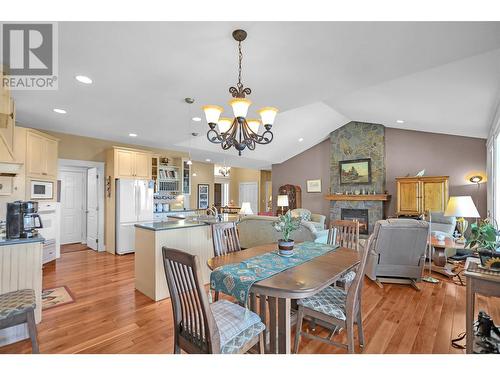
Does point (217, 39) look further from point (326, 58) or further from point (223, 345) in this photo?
point (223, 345)

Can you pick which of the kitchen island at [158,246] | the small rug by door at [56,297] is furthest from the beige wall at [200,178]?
the small rug by door at [56,297]

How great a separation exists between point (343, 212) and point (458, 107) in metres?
4.46

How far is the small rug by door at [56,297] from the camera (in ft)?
9.28

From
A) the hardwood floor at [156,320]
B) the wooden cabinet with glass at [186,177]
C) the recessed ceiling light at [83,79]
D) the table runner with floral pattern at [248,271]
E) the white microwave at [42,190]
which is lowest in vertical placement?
the hardwood floor at [156,320]

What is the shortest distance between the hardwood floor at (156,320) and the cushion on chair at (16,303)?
1.56 ft

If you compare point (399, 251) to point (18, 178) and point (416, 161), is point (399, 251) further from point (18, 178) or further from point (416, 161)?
point (18, 178)

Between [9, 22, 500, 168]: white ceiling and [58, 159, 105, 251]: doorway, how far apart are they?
129 centimetres

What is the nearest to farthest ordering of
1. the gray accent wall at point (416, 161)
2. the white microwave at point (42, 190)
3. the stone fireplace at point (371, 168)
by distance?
the white microwave at point (42, 190)
the gray accent wall at point (416, 161)
the stone fireplace at point (371, 168)

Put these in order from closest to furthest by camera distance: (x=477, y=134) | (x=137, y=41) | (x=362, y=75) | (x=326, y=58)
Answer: (x=137, y=41) → (x=326, y=58) → (x=362, y=75) → (x=477, y=134)

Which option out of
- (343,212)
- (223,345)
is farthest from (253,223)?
(343,212)

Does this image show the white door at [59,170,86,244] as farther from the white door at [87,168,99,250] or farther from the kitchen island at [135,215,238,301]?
the kitchen island at [135,215,238,301]

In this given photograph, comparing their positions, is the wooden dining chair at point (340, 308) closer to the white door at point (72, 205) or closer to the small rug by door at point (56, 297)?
the small rug by door at point (56, 297)
